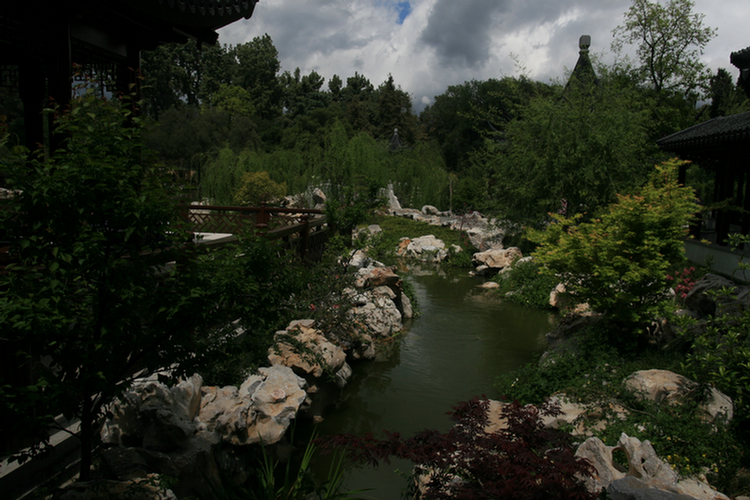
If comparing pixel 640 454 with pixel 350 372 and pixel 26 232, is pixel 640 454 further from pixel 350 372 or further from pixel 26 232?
pixel 26 232

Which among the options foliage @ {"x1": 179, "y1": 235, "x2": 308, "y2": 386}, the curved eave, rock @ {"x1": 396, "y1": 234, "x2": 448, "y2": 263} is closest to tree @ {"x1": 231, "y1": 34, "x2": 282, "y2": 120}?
rock @ {"x1": 396, "y1": 234, "x2": 448, "y2": 263}

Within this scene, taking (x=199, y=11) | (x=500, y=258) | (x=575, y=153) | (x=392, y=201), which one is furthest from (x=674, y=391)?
(x=392, y=201)

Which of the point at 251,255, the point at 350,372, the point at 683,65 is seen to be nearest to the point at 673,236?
the point at 350,372

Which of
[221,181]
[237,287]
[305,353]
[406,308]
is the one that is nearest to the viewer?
[237,287]

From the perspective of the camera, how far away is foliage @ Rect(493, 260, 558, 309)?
956cm

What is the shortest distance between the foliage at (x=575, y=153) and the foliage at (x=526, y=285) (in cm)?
160

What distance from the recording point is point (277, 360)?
477cm

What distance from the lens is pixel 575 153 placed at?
1065 centimetres

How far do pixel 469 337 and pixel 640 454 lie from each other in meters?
4.32

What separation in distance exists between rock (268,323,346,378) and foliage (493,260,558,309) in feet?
17.2

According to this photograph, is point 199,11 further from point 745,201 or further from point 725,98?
point 725,98

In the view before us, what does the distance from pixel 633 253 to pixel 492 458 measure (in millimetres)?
3702

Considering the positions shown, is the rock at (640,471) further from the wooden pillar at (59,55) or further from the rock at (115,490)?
the wooden pillar at (59,55)

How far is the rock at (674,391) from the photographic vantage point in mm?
3874
